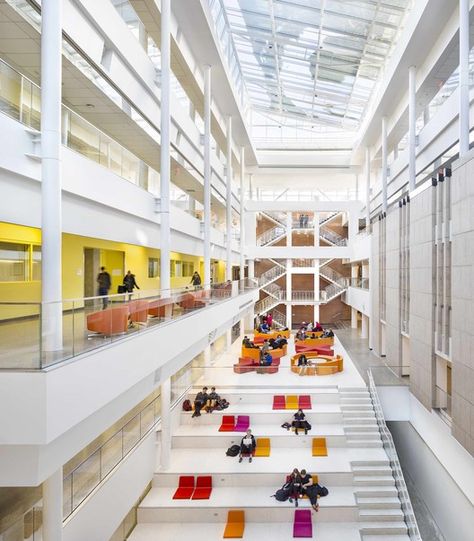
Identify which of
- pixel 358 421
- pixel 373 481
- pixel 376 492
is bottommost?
pixel 376 492

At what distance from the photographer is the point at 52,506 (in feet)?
23.2

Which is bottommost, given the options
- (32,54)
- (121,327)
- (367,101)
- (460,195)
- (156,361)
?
(156,361)

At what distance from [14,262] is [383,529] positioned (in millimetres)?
11055

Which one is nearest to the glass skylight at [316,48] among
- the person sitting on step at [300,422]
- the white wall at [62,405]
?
the person sitting on step at [300,422]

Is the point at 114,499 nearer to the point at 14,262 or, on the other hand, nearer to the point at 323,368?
the point at 14,262

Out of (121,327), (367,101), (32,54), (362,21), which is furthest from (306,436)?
(367,101)

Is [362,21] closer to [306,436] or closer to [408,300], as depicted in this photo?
[408,300]

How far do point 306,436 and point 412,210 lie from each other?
8.29 metres

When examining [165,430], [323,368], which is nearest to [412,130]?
[323,368]

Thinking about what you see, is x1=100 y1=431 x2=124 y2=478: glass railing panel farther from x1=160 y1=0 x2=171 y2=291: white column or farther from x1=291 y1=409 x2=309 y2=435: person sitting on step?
x1=291 y1=409 x2=309 y2=435: person sitting on step

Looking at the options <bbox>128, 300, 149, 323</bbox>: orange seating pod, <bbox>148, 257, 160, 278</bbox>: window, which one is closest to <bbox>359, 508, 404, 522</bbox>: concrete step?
<bbox>128, 300, 149, 323</bbox>: orange seating pod

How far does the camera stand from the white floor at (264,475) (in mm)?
10984

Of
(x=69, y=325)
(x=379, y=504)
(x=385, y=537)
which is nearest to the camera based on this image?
(x=69, y=325)

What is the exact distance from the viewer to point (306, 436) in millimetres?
14086
